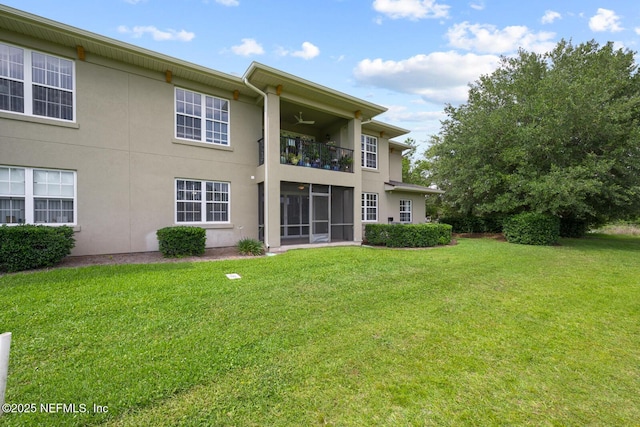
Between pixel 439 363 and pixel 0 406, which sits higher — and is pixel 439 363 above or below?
below

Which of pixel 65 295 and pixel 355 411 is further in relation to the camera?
pixel 65 295

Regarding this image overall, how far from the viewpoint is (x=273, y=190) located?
403 inches

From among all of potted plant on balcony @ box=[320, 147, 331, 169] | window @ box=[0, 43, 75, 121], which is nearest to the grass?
window @ box=[0, 43, 75, 121]

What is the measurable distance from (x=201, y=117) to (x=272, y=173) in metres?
3.41

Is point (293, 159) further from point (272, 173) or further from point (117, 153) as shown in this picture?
point (117, 153)

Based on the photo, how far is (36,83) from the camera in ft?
25.5

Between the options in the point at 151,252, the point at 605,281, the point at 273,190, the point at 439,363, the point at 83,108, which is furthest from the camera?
the point at 273,190

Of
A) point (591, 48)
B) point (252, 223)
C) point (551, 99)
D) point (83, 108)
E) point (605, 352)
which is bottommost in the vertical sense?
point (605, 352)

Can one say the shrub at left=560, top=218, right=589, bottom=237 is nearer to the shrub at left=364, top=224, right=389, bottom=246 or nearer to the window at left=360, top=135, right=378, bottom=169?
the window at left=360, top=135, right=378, bottom=169

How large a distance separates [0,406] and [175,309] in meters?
2.19

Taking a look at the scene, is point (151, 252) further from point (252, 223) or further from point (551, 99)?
point (551, 99)

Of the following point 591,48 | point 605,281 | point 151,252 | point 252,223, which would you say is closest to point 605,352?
point 605,281

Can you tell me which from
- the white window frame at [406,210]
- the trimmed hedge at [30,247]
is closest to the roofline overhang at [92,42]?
the trimmed hedge at [30,247]

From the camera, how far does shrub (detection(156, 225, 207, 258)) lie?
8.48m
